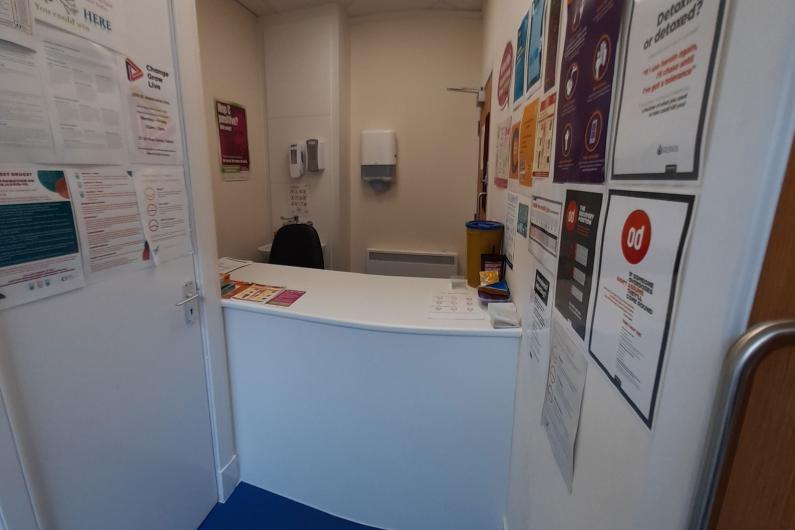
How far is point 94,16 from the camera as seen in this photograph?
0.91 m

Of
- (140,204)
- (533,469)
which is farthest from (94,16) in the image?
(533,469)

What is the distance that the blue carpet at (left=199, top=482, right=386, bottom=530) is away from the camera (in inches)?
58.0

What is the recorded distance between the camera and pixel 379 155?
3.08m

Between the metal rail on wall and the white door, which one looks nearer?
the metal rail on wall

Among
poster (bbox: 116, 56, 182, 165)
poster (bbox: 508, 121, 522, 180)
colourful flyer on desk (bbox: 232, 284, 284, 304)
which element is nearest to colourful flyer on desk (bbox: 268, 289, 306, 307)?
colourful flyer on desk (bbox: 232, 284, 284, 304)

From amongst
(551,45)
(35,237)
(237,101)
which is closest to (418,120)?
(237,101)

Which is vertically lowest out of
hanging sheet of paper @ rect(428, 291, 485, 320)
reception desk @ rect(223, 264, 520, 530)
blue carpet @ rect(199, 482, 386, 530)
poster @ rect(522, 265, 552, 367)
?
blue carpet @ rect(199, 482, 386, 530)

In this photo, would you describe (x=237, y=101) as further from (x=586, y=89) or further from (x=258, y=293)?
(x=586, y=89)

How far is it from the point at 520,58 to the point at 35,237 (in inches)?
60.1

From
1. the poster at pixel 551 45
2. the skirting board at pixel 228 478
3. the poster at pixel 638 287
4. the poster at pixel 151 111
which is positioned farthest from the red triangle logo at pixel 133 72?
the skirting board at pixel 228 478

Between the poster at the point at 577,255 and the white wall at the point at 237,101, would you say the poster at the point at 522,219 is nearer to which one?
the poster at the point at 577,255

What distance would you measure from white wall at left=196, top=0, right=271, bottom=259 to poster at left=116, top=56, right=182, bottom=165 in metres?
1.22

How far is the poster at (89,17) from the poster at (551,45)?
118 centimetres

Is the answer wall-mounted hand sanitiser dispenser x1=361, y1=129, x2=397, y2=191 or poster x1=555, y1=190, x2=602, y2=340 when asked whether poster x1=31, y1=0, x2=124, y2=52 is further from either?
wall-mounted hand sanitiser dispenser x1=361, y1=129, x2=397, y2=191
